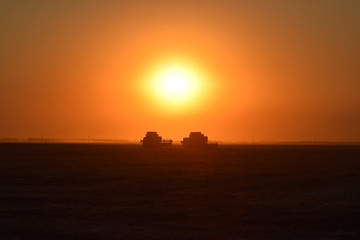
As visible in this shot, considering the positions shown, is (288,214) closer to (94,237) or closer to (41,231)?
(94,237)

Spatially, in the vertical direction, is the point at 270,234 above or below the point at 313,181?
below

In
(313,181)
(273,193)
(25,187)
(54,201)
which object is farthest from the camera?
(313,181)

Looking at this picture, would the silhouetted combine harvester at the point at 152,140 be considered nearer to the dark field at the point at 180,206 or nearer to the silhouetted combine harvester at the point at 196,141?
the silhouetted combine harvester at the point at 196,141

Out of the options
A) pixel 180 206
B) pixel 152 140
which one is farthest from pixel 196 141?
pixel 180 206

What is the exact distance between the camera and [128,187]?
28.0 meters

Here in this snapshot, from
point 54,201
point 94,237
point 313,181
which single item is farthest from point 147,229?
point 313,181

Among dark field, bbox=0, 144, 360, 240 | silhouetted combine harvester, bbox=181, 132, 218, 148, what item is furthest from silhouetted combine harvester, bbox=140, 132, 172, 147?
dark field, bbox=0, 144, 360, 240

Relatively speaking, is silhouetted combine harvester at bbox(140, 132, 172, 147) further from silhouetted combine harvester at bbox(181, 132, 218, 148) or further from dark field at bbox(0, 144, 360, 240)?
dark field at bbox(0, 144, 360, 240)

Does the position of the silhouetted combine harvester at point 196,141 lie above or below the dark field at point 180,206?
above

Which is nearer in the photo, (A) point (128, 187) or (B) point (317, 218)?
(B) point (317, 218)

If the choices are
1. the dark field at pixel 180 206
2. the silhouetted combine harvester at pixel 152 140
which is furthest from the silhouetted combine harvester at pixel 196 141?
the dark field at pixel 180 206

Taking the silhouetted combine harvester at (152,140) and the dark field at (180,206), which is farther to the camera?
the silhouetted combine harvester at (152,140)

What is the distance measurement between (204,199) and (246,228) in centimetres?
647

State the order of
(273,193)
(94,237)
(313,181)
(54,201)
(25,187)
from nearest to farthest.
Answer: (94,237), (54,201), (273,193), (25,187), (313,181)
